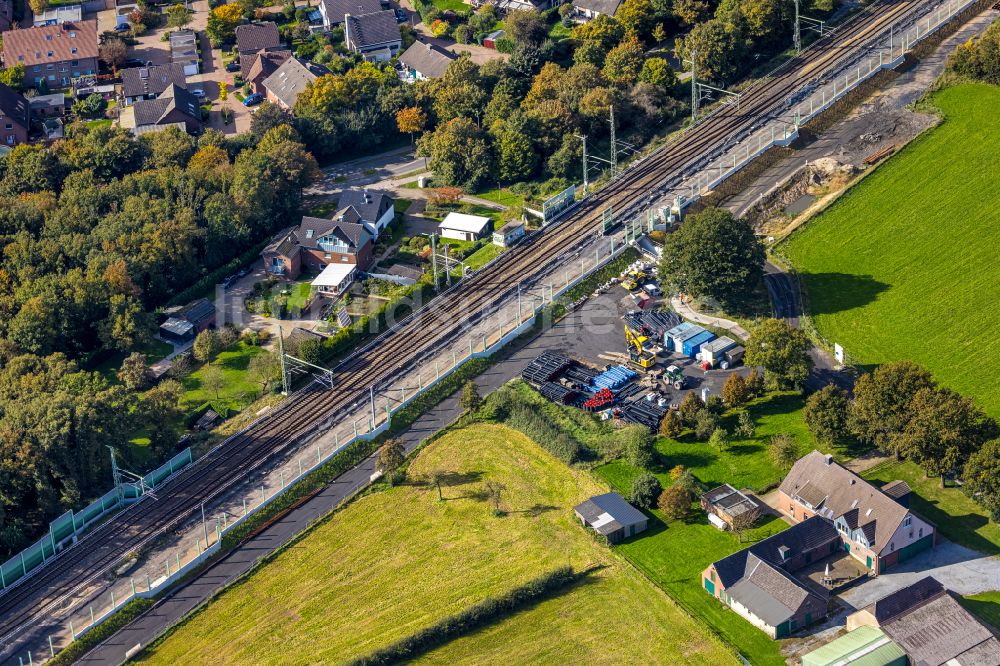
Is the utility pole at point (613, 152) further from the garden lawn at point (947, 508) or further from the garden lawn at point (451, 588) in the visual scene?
the garden lawn at point (947, 508)

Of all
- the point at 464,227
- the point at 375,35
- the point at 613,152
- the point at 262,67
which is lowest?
the point at 464,227

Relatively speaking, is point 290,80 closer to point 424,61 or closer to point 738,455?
point 424,61

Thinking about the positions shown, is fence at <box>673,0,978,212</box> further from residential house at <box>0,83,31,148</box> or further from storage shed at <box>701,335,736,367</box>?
residential house at <box>0,83,31,148</box>

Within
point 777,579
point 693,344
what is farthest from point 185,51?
point 777,579

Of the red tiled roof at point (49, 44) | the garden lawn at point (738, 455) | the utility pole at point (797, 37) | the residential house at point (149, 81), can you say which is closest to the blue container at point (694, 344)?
the garden lawn at point (738, 455)

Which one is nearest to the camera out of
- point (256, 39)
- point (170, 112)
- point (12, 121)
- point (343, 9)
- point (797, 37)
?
point (12, 121)

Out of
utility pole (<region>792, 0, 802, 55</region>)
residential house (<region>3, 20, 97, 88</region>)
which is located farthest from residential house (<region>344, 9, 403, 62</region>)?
utility pole (<region>792, 0, 802, 55</region>)

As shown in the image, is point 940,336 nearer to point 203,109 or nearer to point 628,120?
point 628,120

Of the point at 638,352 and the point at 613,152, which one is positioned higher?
the point at 613,152
